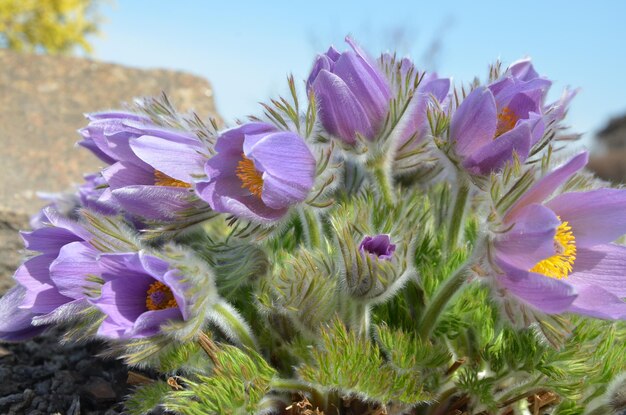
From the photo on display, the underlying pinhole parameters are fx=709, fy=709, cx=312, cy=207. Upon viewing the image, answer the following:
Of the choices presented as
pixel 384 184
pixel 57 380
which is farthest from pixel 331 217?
pixel 57 380

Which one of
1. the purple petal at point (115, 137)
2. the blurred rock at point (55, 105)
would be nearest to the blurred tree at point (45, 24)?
the blurred rock at point (55, 105)

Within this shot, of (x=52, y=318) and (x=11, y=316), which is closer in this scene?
(x=52, y=318)

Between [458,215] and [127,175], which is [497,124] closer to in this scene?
[458,215]

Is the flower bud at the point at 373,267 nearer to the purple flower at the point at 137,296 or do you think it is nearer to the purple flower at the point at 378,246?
the purple flower at the point at 378,246

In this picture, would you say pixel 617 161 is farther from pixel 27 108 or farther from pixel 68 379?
pixel 68 379

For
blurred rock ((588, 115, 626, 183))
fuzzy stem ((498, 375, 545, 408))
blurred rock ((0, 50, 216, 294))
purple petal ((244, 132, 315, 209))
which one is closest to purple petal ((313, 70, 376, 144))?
purple petal ((244, 132, 315, 209))

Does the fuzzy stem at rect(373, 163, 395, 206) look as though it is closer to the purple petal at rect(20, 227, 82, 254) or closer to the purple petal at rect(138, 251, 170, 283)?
the purple petal at rect(138, 251, 170, 283)

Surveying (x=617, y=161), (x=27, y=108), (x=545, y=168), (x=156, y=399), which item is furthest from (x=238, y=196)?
(x=617, y=161)
